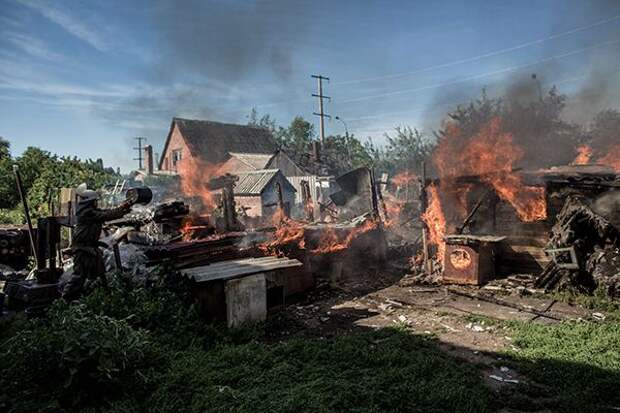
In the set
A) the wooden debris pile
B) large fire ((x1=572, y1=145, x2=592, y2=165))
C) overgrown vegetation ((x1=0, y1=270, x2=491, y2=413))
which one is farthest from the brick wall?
overgrown vegetation ((x1=0, y1=270, x2=491, y2=413))

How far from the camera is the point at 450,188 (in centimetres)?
1274

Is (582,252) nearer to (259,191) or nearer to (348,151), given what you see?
(259,191)

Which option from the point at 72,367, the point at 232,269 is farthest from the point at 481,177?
the point at 72,367

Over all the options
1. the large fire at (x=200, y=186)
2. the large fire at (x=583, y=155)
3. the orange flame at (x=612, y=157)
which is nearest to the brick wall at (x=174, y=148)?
the large fire at (x=200, y=186)

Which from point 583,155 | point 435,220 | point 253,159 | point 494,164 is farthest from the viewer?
point 253,159

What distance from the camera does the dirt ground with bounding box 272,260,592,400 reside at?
6.75m

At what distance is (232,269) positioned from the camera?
25.9 ft

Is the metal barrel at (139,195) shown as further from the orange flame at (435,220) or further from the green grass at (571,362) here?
the orange flame at (435,220)

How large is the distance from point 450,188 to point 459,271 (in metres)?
2.80

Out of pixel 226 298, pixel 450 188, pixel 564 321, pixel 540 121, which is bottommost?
pixel 564 321

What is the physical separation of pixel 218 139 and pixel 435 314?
3325cm

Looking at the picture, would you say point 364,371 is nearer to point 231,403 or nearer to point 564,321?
point 231,403

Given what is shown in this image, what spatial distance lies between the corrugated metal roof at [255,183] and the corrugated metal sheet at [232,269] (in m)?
18.9

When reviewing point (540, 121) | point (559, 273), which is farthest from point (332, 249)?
point (540, 121)
